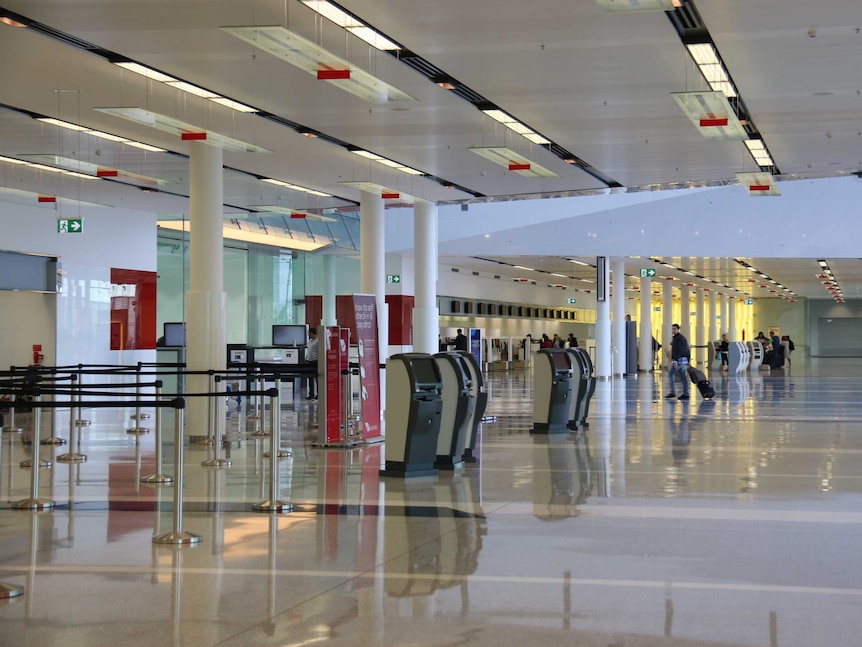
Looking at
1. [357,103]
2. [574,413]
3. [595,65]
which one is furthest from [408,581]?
[574,413]

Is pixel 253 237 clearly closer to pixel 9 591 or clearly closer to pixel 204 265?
pixel 204 265

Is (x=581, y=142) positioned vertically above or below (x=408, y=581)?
above

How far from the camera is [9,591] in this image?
5434 millimetres

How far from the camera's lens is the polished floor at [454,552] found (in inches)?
192

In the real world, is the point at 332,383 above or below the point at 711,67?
below

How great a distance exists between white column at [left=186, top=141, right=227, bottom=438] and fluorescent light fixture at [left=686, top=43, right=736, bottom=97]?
6.77 meters

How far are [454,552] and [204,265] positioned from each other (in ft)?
30.1

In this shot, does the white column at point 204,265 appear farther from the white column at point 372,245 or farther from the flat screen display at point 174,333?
the flat screen display at point 174,333

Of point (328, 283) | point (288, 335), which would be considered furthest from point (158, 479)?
point (328, 283)

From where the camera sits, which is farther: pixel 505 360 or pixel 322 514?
pixel 505 360

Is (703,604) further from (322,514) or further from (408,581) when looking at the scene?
(322,514)

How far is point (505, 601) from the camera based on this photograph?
5340mm

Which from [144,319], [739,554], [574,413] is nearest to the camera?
[739,554]

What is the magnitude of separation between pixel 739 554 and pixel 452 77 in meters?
6.88
